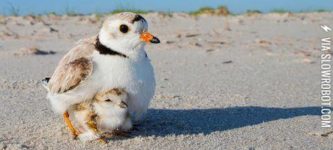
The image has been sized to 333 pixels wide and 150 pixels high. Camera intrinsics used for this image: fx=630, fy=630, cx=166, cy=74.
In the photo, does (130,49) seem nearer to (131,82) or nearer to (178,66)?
(131,82)

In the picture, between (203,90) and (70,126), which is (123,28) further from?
(203,90)

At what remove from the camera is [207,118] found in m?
4.32

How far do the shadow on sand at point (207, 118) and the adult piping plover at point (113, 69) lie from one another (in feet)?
1.18

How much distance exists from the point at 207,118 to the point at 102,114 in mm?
1043

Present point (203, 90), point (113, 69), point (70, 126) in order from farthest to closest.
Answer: point (203, 90)
point (70, 126)
point (113, 69)

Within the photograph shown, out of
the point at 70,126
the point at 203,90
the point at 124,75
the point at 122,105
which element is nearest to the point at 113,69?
the point at 124,75

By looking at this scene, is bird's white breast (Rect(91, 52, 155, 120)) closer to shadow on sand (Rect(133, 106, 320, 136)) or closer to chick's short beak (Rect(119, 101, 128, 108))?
chick's short beak (Rect(119, 101, 128, 108))

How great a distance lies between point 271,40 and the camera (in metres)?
10.6

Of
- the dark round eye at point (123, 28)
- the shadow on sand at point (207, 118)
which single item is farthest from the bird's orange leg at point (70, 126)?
the dark round eye at point (123, 28)

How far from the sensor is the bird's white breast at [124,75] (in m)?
3.44

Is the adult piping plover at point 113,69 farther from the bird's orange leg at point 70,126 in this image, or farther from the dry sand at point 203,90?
the dry sand at point 203,90

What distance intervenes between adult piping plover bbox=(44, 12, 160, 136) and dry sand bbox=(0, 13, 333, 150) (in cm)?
27

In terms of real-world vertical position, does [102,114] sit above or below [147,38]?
below

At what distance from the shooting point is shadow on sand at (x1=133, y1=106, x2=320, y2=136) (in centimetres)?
393
